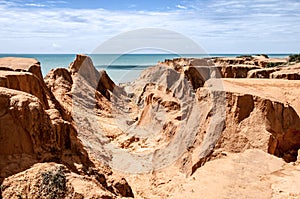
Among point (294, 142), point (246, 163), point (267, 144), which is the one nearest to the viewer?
point (246, 163)

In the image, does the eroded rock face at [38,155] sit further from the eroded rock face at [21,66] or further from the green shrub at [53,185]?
the eroded rock face at [21,66]

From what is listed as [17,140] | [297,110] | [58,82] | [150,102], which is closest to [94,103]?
[58,82]

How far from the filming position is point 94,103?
86.5ft

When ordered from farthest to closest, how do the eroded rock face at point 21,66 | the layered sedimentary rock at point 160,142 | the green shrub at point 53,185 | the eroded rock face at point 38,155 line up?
1. the eroded rock face at point 21,66
2. the layered sedimentary rock at point 160,142
3. the eroded rock face at point 38,155
4. the green shrub at point 53,185

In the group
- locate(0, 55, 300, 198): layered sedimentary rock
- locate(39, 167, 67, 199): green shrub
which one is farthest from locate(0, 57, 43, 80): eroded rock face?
locate(39, 167, 67, 199): green shrub

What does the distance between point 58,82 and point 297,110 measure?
15.9 meters

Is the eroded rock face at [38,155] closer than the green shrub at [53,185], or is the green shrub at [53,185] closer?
the green shrub at [53,185]

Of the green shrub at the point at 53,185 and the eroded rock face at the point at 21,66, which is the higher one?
the eroded rock face at the point at 21,66

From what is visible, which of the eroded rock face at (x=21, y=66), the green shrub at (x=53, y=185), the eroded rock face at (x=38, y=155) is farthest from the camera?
the eroded rock face at (x=21, y=66)

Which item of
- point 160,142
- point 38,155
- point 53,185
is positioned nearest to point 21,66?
point 160,142

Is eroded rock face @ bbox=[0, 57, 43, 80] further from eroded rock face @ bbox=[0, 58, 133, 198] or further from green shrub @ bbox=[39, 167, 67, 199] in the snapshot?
green shrub @ bbox=[39, 167, 67, 199]

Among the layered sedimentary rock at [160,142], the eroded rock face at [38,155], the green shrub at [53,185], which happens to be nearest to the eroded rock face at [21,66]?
the layered sedimentary rock at [160,142]

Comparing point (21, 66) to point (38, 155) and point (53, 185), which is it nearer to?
point (38, 155)

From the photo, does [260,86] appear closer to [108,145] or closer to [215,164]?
Result: [215,164]
